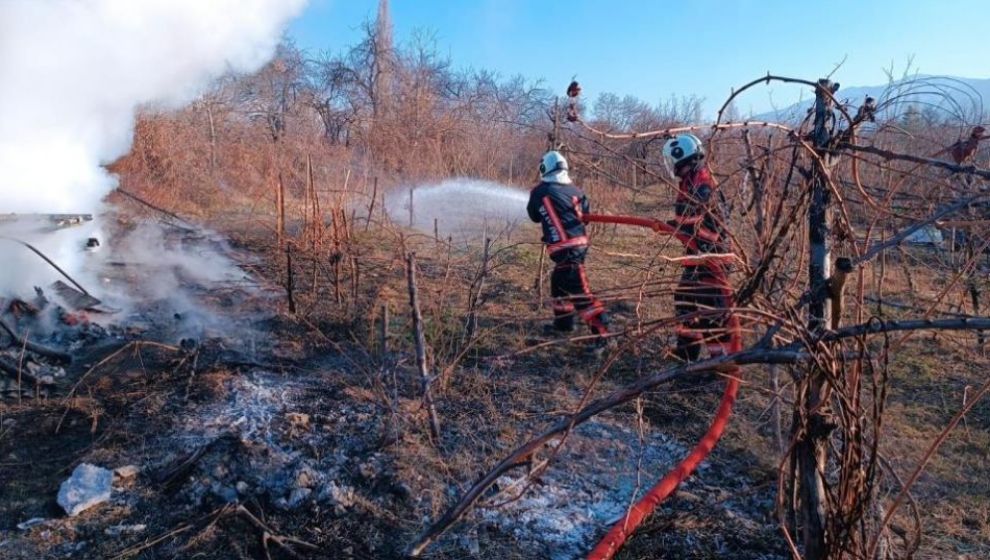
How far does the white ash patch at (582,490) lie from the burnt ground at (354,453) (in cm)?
1

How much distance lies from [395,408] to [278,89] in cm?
2410

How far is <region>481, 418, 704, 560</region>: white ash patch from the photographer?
3.53 metres

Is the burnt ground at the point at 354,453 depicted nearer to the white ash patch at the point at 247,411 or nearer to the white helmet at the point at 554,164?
the white ash patch at the point at 247,411

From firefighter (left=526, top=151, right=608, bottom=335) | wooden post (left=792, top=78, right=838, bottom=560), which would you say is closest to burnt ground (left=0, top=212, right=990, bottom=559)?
firefighter (left=526, top=151, right=608, bottom=335)

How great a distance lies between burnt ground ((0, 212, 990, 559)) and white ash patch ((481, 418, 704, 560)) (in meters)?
0.01

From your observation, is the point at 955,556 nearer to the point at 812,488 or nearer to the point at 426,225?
the point at 812,488

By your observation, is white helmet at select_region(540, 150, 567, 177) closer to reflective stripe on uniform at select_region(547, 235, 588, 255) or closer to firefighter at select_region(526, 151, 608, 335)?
firefighter at select_region(526, 151, 608, 335)

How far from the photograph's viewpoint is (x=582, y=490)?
396 centimetres

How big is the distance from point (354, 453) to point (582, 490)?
1492 millimetres

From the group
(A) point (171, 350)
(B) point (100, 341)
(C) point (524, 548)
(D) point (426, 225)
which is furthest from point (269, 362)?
(D) point (426, 225)

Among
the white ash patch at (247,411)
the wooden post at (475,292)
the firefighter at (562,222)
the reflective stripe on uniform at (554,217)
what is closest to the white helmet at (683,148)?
the firefighter at (562,222)

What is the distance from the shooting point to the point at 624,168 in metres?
10.3

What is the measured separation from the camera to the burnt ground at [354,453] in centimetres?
343

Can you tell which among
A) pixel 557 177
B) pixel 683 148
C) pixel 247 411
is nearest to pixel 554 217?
pixel 557 177
